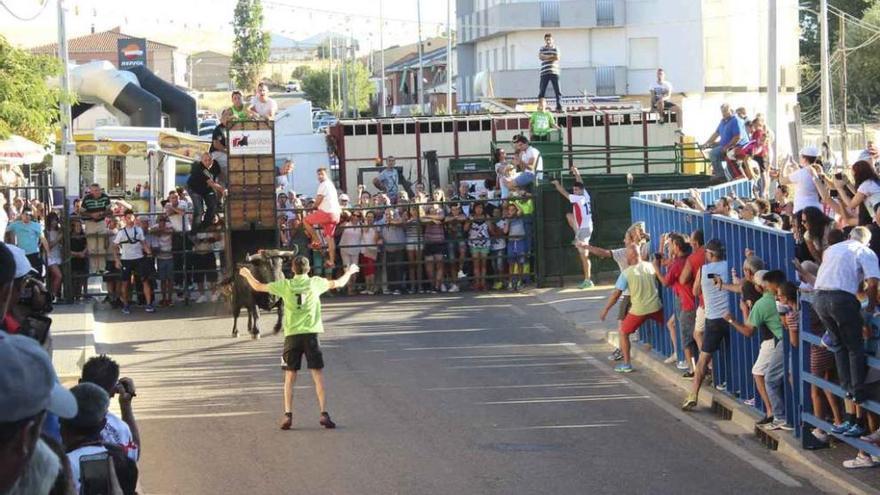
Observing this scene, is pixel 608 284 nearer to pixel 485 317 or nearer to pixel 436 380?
pixel 485 317

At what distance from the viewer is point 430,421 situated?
13906 mm

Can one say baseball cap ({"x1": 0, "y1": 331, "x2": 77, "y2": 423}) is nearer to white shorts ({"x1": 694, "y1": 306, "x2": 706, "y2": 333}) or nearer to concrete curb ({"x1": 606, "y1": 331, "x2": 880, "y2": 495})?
concrete curb ({"x1": 606, "y1": 331, "x2": 880, "y2": 495})

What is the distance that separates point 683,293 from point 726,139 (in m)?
9.93

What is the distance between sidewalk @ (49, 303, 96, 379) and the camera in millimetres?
16641

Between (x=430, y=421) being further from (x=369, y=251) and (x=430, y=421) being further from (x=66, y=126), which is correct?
(x=66, y=126)

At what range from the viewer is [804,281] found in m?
12.0

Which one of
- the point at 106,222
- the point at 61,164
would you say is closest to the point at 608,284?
the point at 106,222

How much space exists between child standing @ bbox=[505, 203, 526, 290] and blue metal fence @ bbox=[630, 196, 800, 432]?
830 centimetres

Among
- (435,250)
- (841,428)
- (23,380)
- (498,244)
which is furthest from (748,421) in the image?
(435,250)

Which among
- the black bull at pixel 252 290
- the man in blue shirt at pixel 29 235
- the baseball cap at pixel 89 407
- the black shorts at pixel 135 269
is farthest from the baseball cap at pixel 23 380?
the black shorts at pixel 135 269

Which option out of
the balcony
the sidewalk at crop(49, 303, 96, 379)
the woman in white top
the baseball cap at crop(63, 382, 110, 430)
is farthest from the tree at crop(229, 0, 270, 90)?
the baseball cap at crop(63, 382, 110, 430)

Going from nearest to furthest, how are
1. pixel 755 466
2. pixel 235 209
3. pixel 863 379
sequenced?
1. pixel 863 379
2. pixel 755 466
3. pixel 235 209

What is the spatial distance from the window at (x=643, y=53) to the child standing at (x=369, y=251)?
4029 centimetres

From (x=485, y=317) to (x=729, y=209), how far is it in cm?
704
